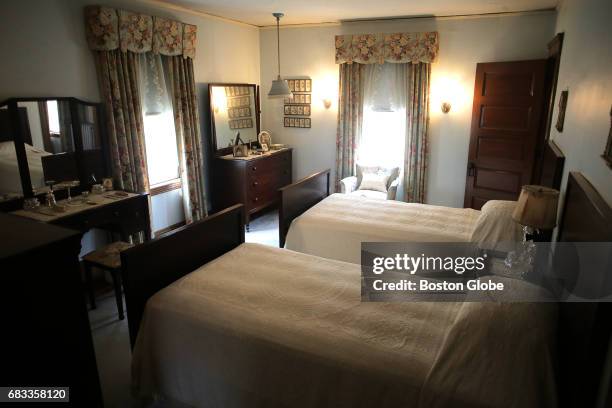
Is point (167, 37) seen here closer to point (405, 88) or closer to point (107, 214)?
point (107, 214)

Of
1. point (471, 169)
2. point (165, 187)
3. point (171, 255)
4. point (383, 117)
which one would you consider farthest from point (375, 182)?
point (171, 255)

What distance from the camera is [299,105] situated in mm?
5762

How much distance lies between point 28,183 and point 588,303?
3.63m

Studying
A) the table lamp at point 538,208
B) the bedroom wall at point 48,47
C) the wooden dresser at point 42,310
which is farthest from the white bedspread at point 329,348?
the bedroom wall at point 48,47

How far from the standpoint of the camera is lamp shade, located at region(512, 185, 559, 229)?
1.97 metres

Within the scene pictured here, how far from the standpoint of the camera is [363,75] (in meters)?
5.21

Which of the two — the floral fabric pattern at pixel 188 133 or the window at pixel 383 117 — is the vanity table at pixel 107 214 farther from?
the window at pixel 383 117

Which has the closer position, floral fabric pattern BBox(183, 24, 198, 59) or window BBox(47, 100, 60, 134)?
window BBox(47, 100, 60, 134)

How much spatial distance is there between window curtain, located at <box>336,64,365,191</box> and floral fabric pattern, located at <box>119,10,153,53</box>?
98.6 inches

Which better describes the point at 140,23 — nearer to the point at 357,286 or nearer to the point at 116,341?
the point at 116,341

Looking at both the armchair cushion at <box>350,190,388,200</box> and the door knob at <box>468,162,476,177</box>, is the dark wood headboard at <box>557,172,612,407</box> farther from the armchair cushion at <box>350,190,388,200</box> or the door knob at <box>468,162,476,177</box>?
the door knob at <box>468,162,476,177</box>

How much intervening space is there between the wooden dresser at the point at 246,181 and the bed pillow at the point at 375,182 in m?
1.11

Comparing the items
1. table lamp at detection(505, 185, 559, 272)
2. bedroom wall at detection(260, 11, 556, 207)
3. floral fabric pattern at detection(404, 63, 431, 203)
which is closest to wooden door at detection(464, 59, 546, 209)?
bedroom wall at detection(260, 11, 556, 207)

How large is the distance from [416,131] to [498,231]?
98.7 inches
